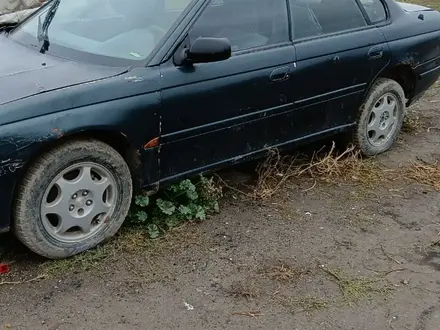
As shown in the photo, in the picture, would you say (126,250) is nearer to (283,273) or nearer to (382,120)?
(283,273)

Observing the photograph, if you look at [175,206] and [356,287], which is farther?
[175,206]

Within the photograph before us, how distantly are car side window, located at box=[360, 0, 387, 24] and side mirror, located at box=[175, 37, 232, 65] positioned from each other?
6.08 ft

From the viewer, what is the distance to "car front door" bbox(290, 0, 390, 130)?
4828 mm

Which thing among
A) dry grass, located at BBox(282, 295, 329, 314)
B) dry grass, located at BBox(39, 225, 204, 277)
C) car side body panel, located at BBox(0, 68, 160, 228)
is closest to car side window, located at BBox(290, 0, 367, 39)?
car side body panel, located at BBox(0, 68, 160, 228)

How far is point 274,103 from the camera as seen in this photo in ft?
15.2

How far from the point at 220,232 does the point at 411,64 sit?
8.20 ft

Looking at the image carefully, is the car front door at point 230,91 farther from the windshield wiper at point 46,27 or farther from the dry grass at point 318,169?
the windshield wiper at point 46,27

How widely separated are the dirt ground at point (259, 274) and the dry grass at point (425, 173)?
0.38 meters

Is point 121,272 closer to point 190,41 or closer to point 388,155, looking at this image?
point 190,41

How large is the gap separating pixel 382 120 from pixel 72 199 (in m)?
3.09

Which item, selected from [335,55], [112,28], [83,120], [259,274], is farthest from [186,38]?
[259,274]

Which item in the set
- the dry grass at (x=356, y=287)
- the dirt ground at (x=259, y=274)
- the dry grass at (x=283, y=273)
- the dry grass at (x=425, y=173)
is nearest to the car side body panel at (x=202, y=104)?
the dirt ground at (x=259, y=274)

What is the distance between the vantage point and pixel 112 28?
4293 millimetres

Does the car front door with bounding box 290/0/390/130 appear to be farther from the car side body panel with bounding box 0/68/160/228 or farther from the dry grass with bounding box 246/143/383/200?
the car side body panel with bounding box 0/68/160/228
